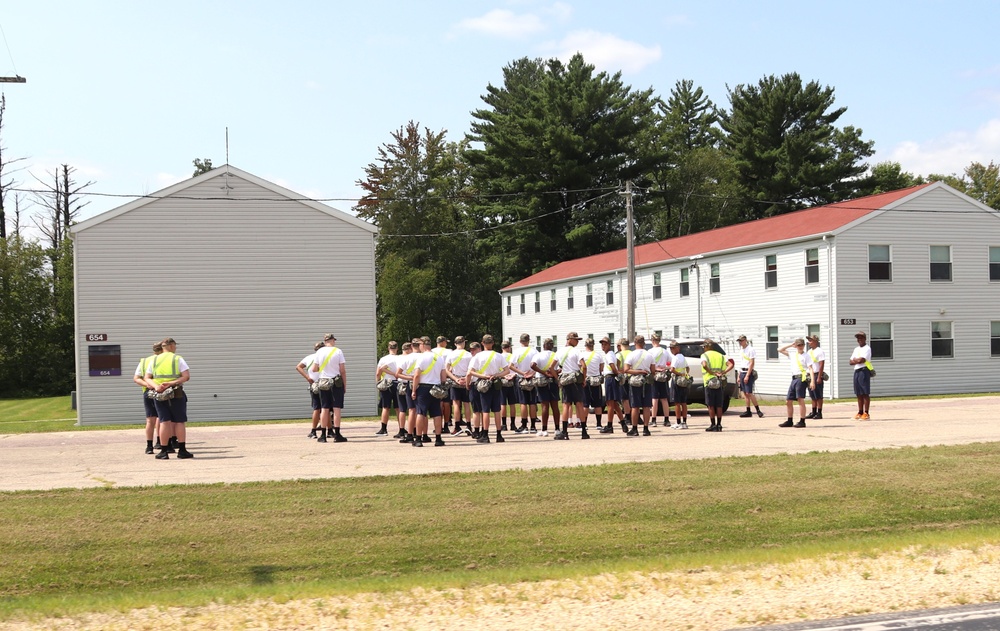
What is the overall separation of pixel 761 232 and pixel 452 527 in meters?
32.3

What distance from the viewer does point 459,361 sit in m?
18.3

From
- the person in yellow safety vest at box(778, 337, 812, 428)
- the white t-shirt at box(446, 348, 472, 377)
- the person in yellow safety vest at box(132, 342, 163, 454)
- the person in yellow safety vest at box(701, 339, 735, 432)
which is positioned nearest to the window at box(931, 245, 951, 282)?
the person in yellow safety vest at box(778, 337, 812, 428)

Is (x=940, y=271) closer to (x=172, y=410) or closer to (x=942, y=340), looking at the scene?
(x=942, y=340)

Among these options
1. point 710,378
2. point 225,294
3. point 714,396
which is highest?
point 225,294

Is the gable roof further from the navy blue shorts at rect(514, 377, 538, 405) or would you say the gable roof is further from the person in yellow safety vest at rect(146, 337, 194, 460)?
the person in yellow safety vest at rect(146, 337, 194, 460)

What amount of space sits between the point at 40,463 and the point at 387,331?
50.4 metres

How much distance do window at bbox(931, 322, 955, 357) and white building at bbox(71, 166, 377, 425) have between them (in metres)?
19.3

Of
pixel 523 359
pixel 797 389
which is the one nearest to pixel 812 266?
pixel 797 389

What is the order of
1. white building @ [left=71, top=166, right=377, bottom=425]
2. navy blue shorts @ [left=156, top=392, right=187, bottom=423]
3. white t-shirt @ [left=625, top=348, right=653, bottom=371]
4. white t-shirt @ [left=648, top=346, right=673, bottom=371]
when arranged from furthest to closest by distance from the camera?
white building @ [left=71, top=166, right=377, bottom=425] < white t-shirt @ [left=648, top=346, right=673, bottom=371] < white t-shirt @ [left=625, top=348, right=653, bottom=371] < navy blue shorts @ [left=156, top=392, right=187, bottom=423]

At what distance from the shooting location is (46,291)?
57.2 m

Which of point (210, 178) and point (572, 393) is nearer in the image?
point (572, 393)

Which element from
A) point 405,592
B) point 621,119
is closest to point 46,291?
point 621,119

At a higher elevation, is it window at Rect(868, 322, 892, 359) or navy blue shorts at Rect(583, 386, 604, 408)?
window at Rect(868, 322, 892, 359)

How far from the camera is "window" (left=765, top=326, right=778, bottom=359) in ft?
122
